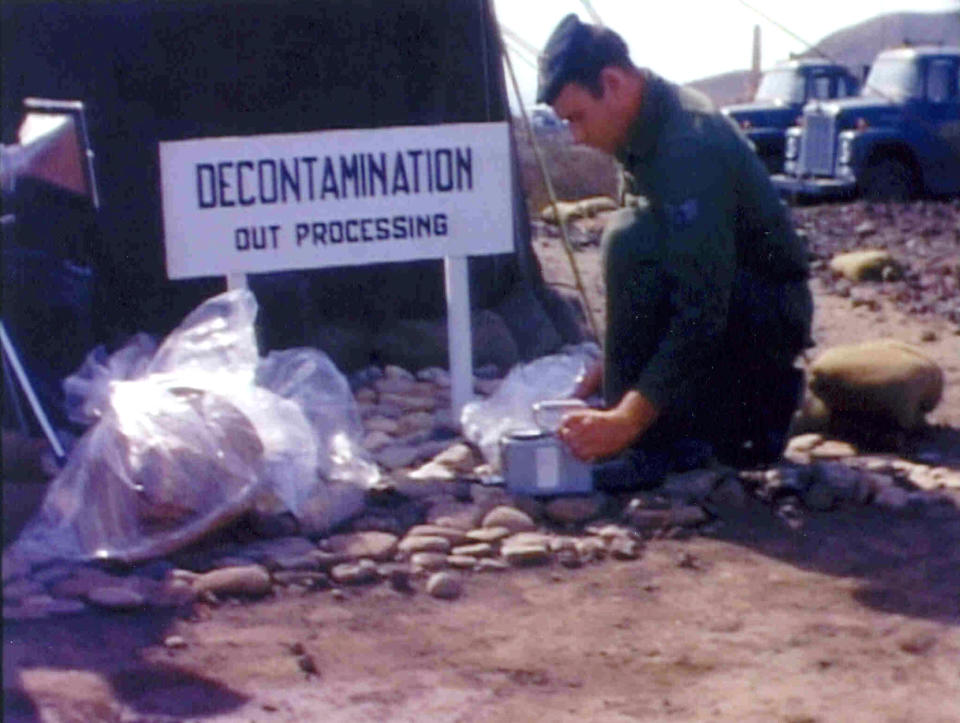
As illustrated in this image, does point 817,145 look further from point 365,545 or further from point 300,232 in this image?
point 365,545

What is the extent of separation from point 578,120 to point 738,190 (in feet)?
1.60

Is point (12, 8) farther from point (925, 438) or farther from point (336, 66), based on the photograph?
point (925, 438)

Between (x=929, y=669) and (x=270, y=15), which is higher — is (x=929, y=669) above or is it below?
below

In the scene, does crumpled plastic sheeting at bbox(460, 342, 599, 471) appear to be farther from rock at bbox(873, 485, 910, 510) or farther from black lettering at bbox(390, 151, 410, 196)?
rock at bbox(873, 485, 910, 510)

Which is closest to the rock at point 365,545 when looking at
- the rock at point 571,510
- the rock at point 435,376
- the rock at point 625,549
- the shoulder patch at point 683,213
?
the rock at point 571,510

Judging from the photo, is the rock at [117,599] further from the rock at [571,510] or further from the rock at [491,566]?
the rock at [571,510]

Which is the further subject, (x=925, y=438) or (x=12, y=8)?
(x=12, y=8)

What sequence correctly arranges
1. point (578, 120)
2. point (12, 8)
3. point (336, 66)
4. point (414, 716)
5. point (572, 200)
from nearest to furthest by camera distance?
point (414, 716) → point (578, 120) → point (12, 8) → point (336, 66) → point (572, 200)

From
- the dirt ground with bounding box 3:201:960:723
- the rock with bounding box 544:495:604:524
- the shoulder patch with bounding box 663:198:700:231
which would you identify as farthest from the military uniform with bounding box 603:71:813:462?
the dirt ground with bounding box 3:201:960:723

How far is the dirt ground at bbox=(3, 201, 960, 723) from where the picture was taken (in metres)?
3.22

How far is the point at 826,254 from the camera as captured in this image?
12180 mm

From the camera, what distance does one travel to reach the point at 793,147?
18.8m

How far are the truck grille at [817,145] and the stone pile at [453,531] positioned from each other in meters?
13.3

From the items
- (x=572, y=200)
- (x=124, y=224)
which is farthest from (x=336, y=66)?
(x=572, y=200)
